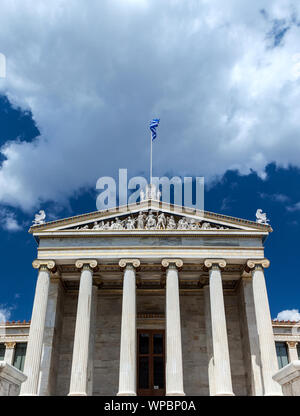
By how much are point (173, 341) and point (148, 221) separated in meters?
9.76

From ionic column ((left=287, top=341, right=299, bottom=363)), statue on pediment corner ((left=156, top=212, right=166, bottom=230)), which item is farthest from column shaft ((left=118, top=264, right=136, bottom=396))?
ionic column ((left=287, top=341, right=299, bottom=363))

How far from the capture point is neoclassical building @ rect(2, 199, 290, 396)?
3138 cm

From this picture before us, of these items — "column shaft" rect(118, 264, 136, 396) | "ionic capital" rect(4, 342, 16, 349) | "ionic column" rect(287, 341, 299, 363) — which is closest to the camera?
"column shaft" rect(118, 264, 136, 396)

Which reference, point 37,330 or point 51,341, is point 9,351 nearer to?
point 51,341

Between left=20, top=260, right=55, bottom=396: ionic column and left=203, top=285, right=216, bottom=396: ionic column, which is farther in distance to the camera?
left=203, top=285, right=216, bottom=396: ionic column

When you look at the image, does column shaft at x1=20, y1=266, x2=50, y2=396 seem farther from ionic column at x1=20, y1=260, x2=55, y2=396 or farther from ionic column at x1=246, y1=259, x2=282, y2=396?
ionic column at x1=246, y1=259, x2=282, y2=396

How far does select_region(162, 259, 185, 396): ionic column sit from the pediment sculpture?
315 cm

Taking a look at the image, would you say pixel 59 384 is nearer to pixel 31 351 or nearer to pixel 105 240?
pixel 31 351

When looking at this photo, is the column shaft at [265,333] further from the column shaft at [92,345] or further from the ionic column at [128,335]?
the column shaft at [92,345]

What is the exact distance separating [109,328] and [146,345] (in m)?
3.42

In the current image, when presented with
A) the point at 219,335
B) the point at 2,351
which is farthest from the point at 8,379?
the point at 2,351
